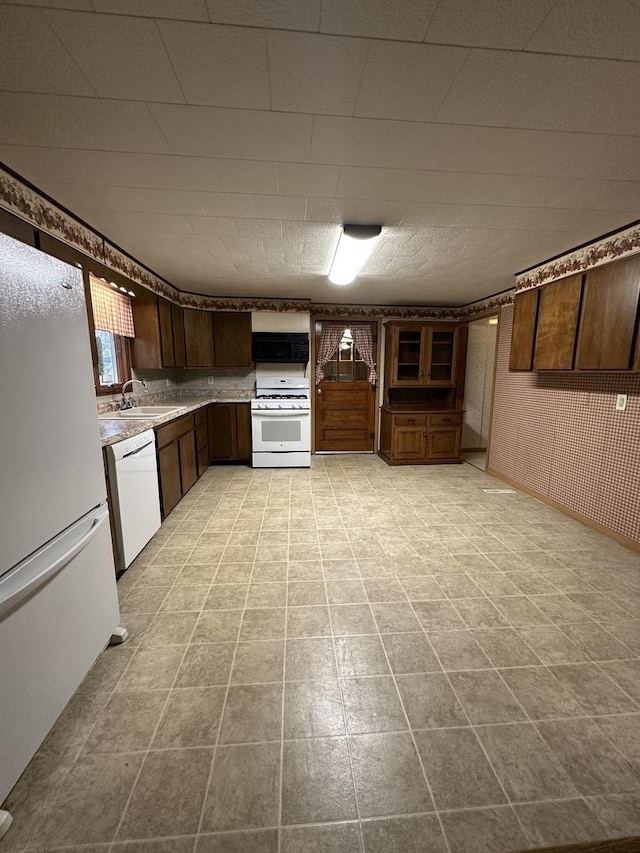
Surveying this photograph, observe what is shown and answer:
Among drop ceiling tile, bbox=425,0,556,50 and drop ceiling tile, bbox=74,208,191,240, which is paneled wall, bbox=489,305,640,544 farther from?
drop ceiling tile, bbox=74,208,191,240

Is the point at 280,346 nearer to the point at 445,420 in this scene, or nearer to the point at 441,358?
the point at 441,358

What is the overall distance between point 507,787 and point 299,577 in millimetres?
1299

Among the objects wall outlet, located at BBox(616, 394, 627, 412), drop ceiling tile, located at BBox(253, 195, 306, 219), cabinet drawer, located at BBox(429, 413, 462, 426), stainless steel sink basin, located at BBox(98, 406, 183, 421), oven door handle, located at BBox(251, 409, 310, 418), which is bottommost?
cabinet drawer, located at BBox(429, 413, 462, 426)

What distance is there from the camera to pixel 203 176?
5.61ft

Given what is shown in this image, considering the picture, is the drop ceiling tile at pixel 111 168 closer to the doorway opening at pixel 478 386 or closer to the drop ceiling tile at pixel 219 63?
the drop ceiling tile at pixel 219 63

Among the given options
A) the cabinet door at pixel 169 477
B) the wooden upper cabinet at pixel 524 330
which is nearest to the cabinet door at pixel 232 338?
the cabinet door at pixel 169 477

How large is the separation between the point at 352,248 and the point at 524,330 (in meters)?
1.92

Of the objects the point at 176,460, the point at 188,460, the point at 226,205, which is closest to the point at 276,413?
the point at 188,460

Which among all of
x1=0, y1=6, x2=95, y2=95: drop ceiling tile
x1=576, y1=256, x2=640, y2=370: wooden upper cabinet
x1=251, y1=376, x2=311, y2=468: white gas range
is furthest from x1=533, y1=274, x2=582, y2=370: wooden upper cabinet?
x1=0, y1=6, x2=95, y2=95: drop ceiling tile

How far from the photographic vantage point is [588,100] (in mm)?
1216

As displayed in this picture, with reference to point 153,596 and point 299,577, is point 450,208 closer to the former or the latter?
point 299,577

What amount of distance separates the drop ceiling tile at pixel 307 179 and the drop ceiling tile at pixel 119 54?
57cm

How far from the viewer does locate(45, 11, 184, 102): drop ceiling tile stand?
3.16 feet

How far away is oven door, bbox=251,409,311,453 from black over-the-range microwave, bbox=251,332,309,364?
0.75 metres
